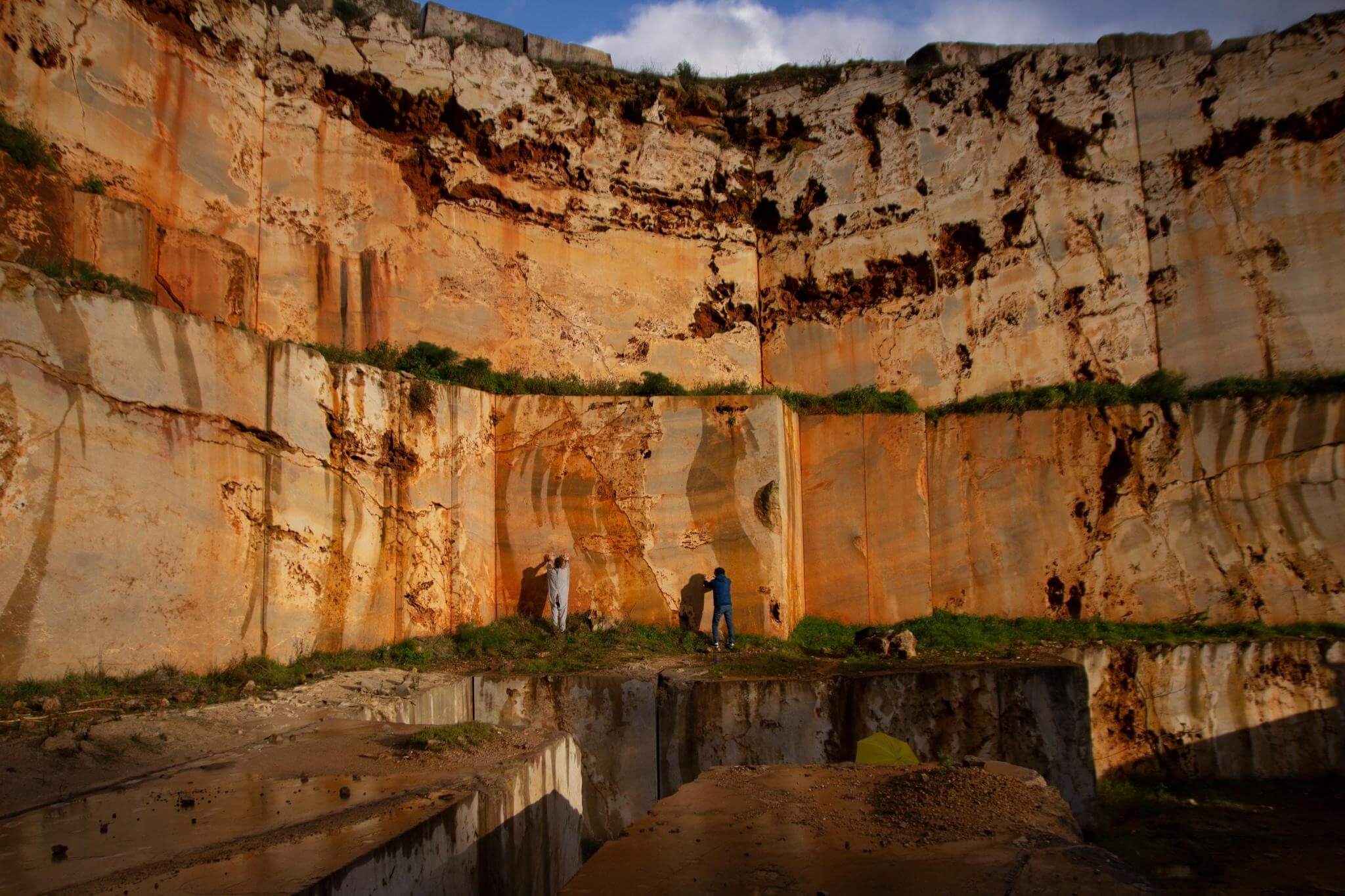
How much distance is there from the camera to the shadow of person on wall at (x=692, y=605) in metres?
9.04

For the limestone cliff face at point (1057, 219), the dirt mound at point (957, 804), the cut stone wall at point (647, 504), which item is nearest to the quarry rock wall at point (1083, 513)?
the limestone cliff face at point (1057, 219)

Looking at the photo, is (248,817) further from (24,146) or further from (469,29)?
(469,29)

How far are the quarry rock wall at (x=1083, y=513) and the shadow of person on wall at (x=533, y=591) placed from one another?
2913 millimetres

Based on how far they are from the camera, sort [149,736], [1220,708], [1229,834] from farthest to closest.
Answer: [1220,708], [1229,834], [149,736]

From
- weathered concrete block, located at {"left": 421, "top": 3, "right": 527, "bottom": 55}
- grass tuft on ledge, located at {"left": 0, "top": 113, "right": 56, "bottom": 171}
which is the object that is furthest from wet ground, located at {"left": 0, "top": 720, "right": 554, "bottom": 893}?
weathered concrete block, located at {"left": 421, "top": 3, "right": 527, "bottom": 55}

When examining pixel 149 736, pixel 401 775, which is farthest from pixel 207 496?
pixel 401 775

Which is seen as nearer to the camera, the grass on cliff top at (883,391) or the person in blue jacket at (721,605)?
the person in blue jacket at (721,605)

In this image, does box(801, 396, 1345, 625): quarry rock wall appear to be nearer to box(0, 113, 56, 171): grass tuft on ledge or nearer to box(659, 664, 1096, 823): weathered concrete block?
box(659, 664, 1096, 823): weathered concrete block

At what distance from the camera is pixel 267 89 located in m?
9.62

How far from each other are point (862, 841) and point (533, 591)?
606 centimetres

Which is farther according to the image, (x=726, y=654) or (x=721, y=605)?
(x=721, y=605)

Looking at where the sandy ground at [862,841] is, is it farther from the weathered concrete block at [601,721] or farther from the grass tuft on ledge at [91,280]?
the grass tuft on ledge at [91,280]

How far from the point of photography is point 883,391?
36.0 feet

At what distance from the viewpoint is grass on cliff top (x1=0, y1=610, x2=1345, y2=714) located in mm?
7398
